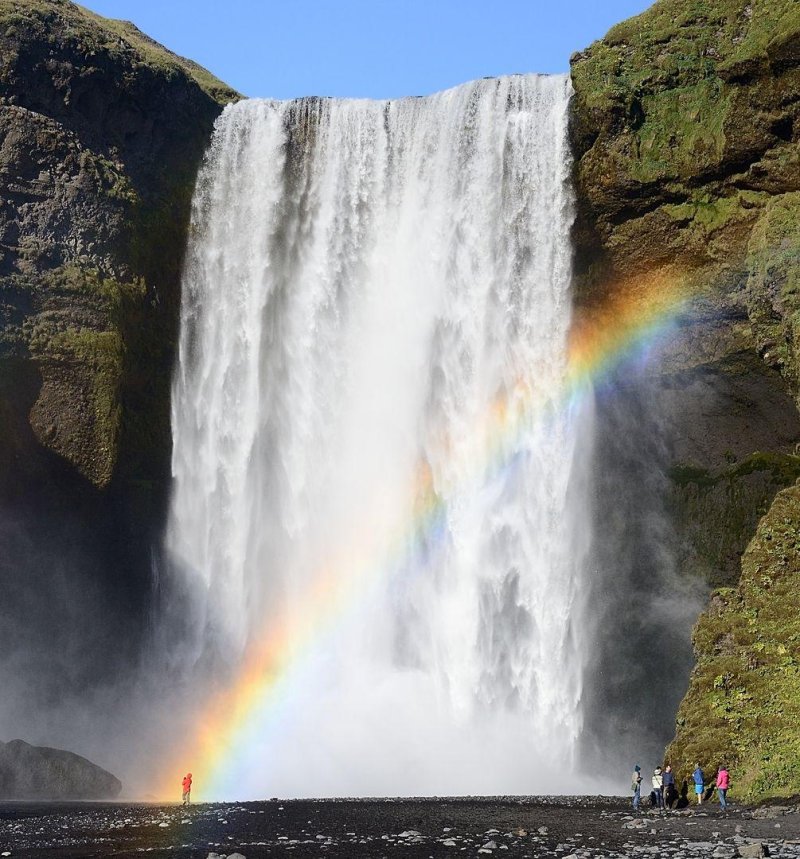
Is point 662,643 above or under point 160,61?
under

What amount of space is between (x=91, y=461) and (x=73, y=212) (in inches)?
347

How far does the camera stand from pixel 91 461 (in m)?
41.6

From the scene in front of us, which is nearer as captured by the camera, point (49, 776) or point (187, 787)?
point (187, 787)

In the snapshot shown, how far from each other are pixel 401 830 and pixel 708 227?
22.7m

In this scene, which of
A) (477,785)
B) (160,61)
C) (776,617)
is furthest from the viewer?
(160,61)

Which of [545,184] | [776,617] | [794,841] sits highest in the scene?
[545,184]

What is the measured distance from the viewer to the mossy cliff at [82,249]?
136 feet

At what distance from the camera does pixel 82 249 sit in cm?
4206

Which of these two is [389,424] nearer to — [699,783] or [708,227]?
[708,227]

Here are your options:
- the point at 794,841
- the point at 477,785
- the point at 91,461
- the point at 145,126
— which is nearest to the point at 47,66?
the point at 145,126

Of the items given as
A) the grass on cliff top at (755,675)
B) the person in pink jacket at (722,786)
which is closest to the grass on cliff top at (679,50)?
the grass on cliff top at (755,675)

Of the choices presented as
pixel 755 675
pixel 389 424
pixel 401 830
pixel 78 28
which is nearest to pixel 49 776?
pixel 401 830

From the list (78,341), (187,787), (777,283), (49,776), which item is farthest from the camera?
(78,341)

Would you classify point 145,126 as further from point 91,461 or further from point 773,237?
point 773,237
